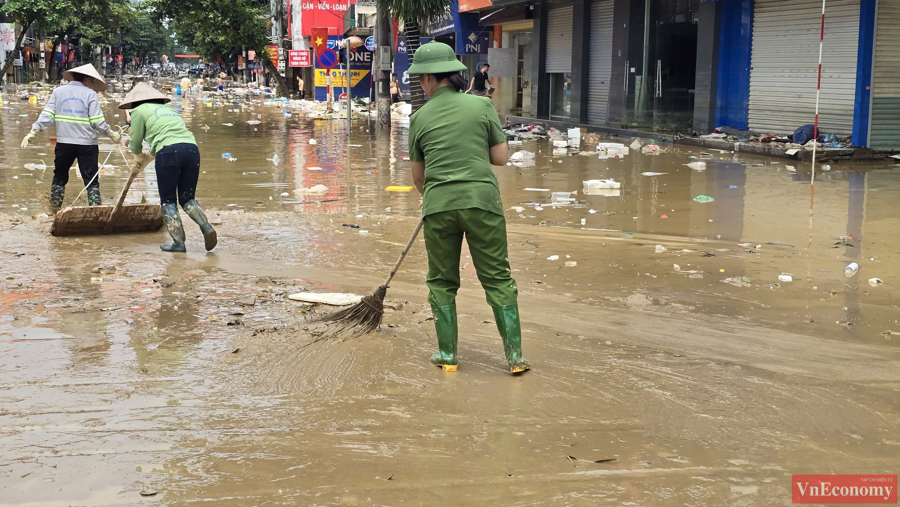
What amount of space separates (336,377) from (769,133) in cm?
1464

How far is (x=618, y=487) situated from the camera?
317 cm

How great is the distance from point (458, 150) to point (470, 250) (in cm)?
48

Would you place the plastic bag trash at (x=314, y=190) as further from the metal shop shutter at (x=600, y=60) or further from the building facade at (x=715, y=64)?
the metal shop shutter at (x=600, y=60)

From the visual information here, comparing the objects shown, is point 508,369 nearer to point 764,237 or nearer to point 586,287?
point 586,287

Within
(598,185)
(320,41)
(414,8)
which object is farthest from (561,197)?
(320,41)

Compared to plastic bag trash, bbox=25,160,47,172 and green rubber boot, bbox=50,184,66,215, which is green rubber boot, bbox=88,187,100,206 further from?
plastic bag trash, bbox=25,160,47,172

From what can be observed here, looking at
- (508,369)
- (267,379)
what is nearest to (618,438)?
(508,369)

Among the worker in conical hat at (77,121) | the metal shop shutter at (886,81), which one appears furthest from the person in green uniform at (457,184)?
the metal shop shutter at (886,81)

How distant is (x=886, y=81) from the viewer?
584 inches

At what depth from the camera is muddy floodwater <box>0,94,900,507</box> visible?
3.27m

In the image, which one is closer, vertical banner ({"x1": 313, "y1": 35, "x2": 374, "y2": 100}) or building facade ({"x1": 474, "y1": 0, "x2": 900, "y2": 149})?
building facade ({"x1": 474, "y1": 0, "x2": 900, "y2": 149})

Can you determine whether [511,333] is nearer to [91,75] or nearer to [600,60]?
[91,75]

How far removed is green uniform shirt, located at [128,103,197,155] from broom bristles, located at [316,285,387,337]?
2.97 meters

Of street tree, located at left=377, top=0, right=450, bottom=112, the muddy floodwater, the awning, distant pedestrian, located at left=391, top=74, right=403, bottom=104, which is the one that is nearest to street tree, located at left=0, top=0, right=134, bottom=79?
distant pedestrian, located at left=391, top=74, right=403, bottom=104
